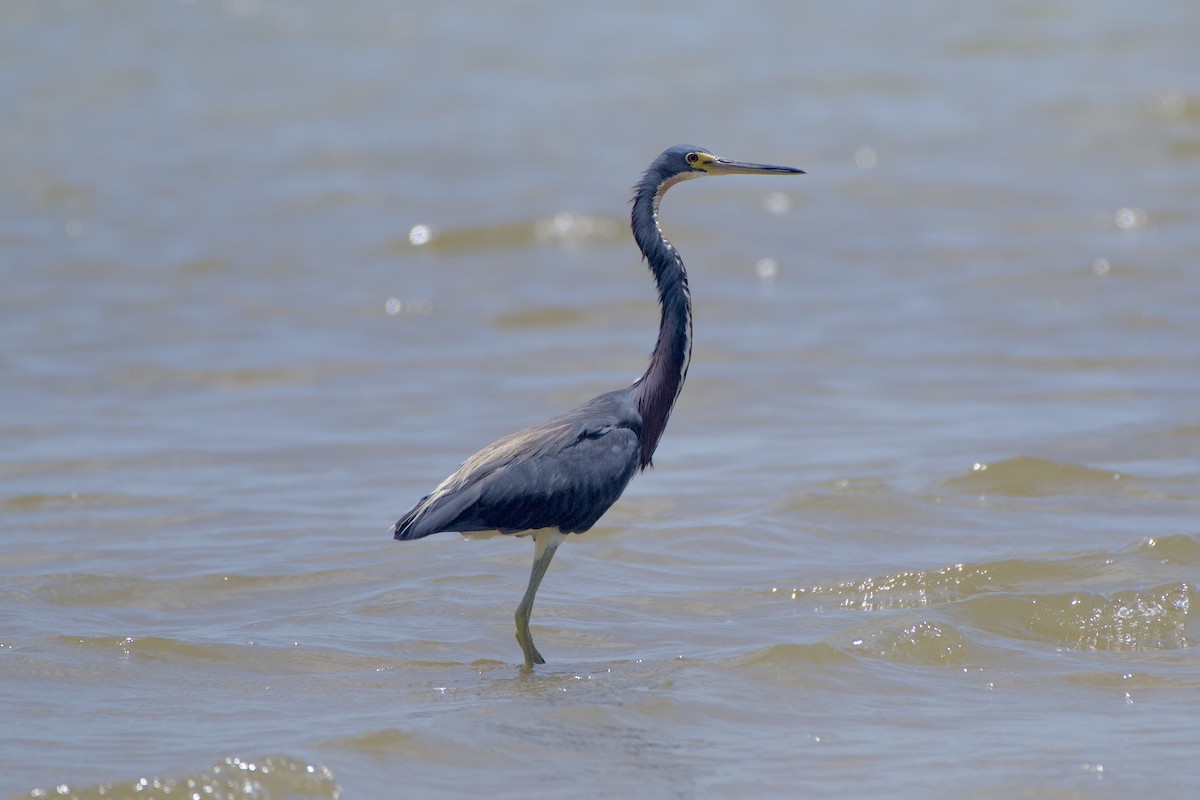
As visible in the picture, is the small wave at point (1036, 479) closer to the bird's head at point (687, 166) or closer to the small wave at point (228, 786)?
the bird's head at point (687, 166)

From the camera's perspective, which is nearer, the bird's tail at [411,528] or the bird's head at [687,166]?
the bird's tail at [411,528]

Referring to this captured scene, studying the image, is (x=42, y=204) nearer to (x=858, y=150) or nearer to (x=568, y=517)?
(x=858, y=150)

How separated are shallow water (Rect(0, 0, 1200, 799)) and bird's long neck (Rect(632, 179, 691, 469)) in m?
0.95

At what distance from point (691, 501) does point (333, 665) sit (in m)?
3.32

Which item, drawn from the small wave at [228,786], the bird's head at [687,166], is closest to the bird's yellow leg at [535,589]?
the small wave at [228,786]

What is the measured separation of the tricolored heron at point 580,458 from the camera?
7.12 metres

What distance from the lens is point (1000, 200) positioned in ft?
59.4

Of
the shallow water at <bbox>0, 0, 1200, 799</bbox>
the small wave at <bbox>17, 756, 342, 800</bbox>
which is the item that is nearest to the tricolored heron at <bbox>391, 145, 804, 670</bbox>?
the shallow water at <bbox>0, 0, 1200, 799</bbox>

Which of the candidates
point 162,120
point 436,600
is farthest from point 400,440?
point 162,120

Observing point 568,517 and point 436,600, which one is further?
point 436,600

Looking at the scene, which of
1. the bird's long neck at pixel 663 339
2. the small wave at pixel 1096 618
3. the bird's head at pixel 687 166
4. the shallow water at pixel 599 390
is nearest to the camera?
the shallow water at pixel 599 390

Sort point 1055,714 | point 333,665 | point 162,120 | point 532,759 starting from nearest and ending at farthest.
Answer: point 532,759 → point 1055,714 → point 333,665 → point 162,120

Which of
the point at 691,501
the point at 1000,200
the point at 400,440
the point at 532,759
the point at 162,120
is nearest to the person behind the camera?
the point at 532,759

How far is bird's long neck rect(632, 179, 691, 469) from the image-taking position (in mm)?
7789
